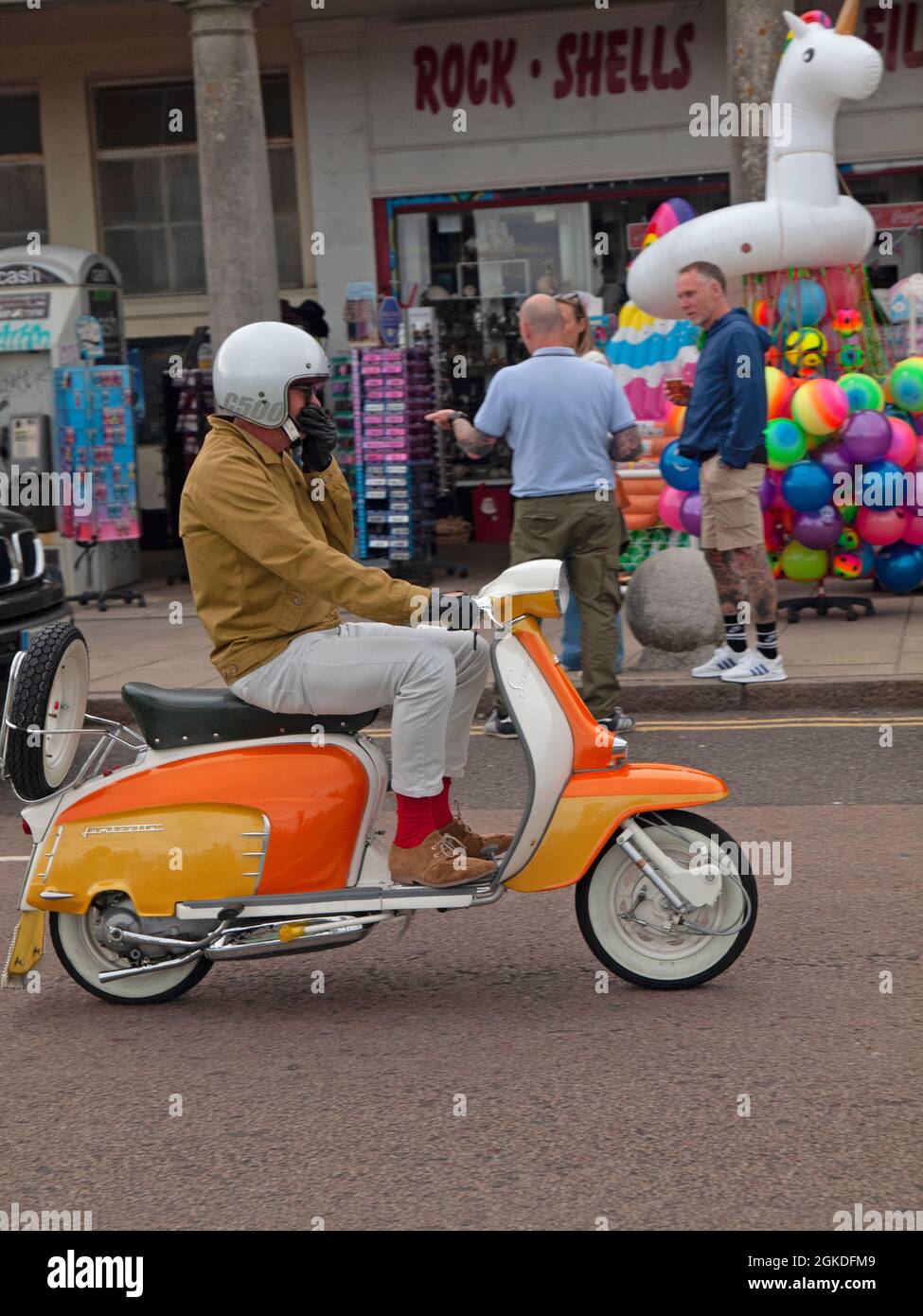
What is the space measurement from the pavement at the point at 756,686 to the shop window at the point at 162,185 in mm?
4803

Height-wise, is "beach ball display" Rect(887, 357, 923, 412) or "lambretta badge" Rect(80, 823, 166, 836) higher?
"beach ball display" Rect(887, 357, 923, 412)

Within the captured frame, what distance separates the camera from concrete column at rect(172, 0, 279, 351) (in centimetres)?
1320

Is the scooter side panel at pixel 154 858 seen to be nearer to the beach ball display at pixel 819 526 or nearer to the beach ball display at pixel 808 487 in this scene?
the beach ball display at pixel 808 487

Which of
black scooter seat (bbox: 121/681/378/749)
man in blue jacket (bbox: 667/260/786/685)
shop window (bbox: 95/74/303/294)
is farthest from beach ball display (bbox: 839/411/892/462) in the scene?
shop window (bbox: 95/74/303/294)

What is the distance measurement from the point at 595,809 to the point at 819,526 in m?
6.52

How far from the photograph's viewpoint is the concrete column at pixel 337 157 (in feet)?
52.7

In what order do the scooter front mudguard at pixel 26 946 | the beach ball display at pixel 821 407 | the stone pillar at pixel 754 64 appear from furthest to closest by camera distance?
the stone pillar at pixel 754 64, the beach ball display at pixel 821 407, the scooter front mudguard at pixel 26 946

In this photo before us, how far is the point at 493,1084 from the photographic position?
4273mm

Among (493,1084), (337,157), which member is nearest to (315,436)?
(493,1084)

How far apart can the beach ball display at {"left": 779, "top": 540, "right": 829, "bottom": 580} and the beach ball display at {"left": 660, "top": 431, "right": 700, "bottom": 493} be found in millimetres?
742

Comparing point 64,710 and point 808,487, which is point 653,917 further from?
point 808,487

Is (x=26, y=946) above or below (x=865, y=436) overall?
below

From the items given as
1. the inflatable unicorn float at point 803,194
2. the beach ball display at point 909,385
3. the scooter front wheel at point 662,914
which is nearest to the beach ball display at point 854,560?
the beach ball display at point 909,385

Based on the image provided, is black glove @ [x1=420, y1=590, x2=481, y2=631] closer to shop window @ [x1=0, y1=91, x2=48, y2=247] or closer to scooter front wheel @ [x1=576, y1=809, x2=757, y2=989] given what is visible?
scooter front wheel @ [x1=576, y1=809, x2=757, y2=989]
